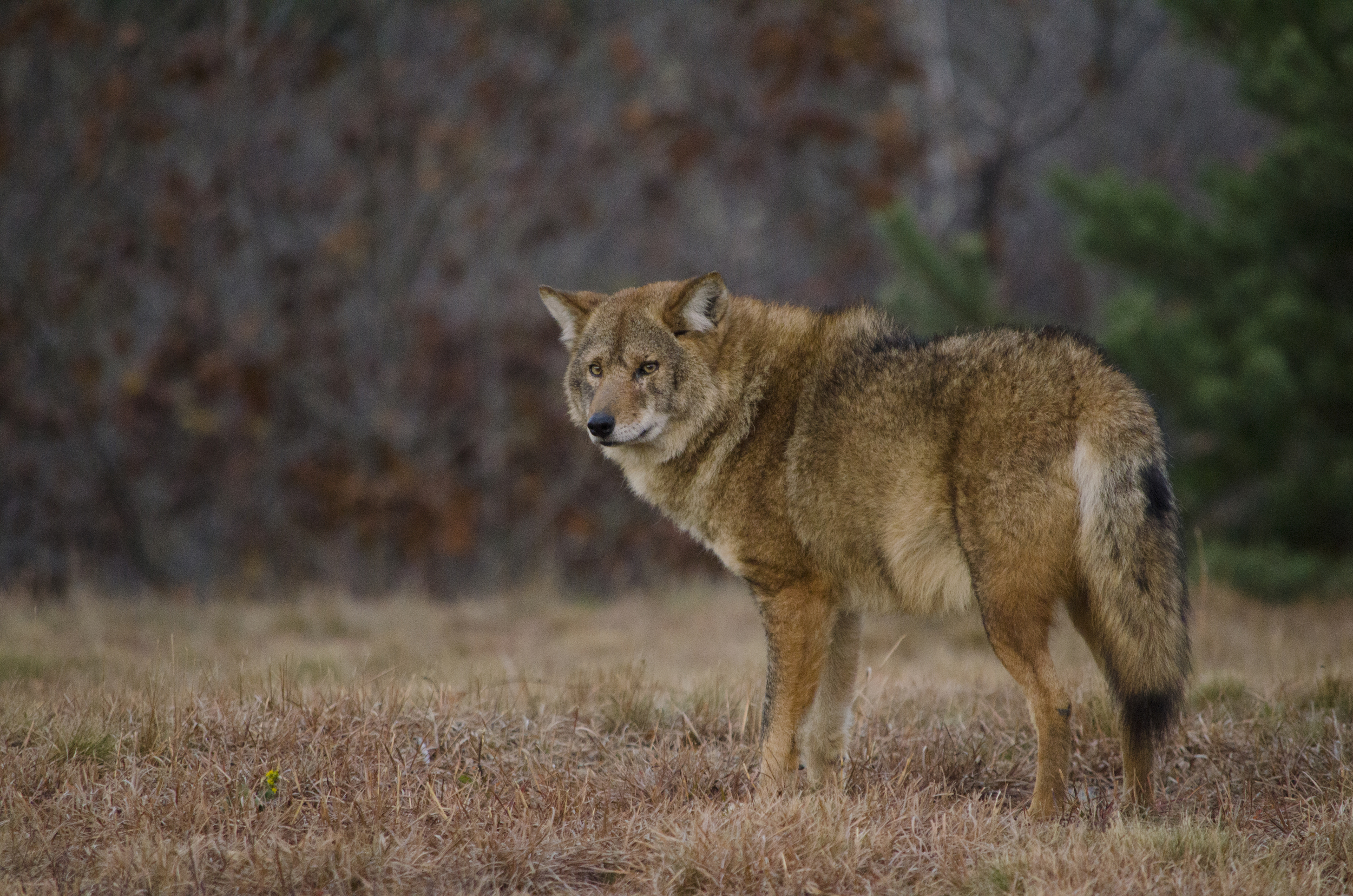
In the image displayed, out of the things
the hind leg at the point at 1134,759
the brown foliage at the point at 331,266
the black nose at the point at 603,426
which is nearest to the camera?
the hind leg at the point at 1134,759

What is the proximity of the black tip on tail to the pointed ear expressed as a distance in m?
2.15

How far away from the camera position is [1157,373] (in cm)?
870

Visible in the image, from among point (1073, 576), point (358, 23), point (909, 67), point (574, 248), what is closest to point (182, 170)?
point (358, 23)

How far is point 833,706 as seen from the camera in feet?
14.8

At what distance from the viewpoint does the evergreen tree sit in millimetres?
8164

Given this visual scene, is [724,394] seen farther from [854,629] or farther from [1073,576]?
[1073,576]

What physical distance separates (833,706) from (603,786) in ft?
3.45

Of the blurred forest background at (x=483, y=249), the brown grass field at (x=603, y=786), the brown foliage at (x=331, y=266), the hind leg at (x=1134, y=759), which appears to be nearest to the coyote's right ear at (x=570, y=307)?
the brown grass field at (x=603, y=786)

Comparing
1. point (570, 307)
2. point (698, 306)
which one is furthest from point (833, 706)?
point (570, 307)

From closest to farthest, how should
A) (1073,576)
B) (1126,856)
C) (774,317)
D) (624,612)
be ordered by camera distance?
1. (1126,856)
2. (1073,576)
3. (774,317)
4. (624,612)

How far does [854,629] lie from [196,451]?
9329mm

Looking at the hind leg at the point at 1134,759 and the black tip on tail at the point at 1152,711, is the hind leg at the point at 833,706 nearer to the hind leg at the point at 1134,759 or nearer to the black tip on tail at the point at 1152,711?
the hind leg at the point at 1134,759

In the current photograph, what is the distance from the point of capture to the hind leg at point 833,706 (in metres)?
4.43

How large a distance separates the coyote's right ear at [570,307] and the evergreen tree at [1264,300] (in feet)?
16.0
